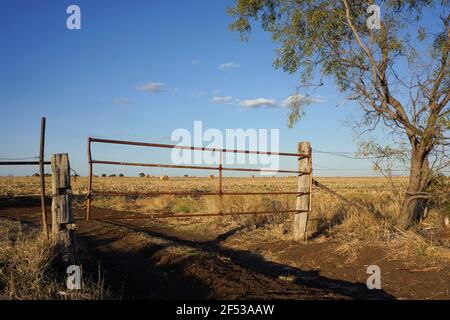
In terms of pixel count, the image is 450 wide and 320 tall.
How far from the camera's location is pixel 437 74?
31.7 feet

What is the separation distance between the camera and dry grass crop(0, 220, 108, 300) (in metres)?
4.82

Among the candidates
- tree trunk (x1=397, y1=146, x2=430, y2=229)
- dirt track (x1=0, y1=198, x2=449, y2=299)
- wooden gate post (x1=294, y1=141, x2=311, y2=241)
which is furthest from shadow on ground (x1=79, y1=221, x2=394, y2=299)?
tree trunk (x1=397, y1=146, x2=430, y2=229)

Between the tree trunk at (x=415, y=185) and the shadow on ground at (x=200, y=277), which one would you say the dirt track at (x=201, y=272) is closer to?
the shadow on ground at (x=200, y=277)

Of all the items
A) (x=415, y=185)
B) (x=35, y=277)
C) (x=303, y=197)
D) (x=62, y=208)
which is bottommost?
(x=35, y=277)

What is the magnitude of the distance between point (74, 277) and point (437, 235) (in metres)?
8.00

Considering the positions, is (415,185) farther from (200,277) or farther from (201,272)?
(200,277)

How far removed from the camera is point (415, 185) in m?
10.1

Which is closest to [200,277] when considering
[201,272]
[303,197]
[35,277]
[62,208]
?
[201,272]

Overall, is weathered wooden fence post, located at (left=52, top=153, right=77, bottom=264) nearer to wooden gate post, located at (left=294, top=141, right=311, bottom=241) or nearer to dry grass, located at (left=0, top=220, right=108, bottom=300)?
dry grass, located at (left=0, top=220, right=108, bottom=300)

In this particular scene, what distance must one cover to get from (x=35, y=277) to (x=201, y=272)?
8.06ft

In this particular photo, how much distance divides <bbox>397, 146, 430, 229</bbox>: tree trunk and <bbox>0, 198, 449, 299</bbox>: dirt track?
2297 millimetres

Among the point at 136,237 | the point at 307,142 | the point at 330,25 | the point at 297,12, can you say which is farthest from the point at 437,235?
the point at 136,237
